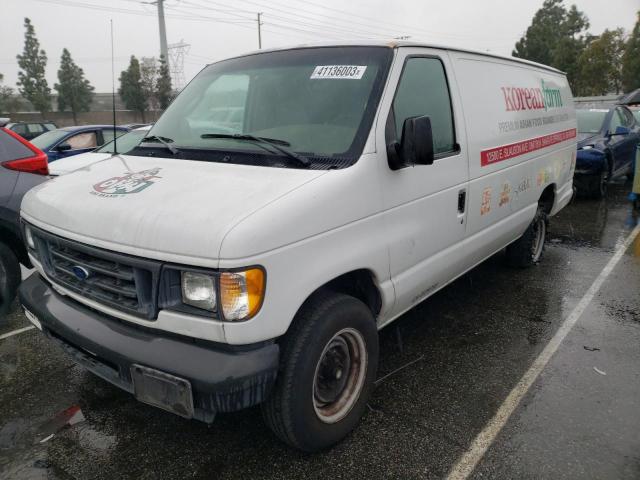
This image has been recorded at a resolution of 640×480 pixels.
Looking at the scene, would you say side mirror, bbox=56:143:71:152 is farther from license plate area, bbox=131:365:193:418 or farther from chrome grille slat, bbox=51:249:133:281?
license plate area, bbox=131:365:193:418

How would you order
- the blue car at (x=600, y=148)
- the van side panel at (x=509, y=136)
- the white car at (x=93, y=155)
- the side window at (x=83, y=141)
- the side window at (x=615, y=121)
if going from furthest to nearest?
the side window at (x=83, y=141) < the side window at (x=615, y=121) < the blue car at (x=600, y=148) < the white car at (x=93, y=155) < the van side panel at (x=509, y=136)

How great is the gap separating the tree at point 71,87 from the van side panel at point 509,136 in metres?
59.9

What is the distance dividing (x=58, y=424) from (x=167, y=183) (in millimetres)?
1662

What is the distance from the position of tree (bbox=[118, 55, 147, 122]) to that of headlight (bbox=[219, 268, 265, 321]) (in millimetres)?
59939

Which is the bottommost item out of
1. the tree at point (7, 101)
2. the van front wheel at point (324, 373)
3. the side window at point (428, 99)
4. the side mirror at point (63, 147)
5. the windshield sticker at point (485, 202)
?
the van front wheel at point (324, 373)

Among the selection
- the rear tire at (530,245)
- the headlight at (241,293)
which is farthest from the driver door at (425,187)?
the rear tire at (530,245)

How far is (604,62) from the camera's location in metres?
40.7

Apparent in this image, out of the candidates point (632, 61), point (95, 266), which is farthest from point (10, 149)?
point (632, 61)

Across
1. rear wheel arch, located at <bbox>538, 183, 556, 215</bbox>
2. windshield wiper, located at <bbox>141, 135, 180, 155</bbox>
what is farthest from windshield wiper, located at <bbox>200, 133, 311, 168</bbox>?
rear wheel arch, located at <bbox>538, 183, 556, 215</bbox>

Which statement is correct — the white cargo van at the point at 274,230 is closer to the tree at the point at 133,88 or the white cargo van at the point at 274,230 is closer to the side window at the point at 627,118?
the side window at the point at 627,118

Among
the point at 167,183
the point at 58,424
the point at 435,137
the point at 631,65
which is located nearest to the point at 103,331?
the point at 167,183

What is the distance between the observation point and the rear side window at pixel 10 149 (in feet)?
14.5

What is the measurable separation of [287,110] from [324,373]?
1.56 metres

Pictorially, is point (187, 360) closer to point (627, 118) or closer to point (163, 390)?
point (163, 390)
